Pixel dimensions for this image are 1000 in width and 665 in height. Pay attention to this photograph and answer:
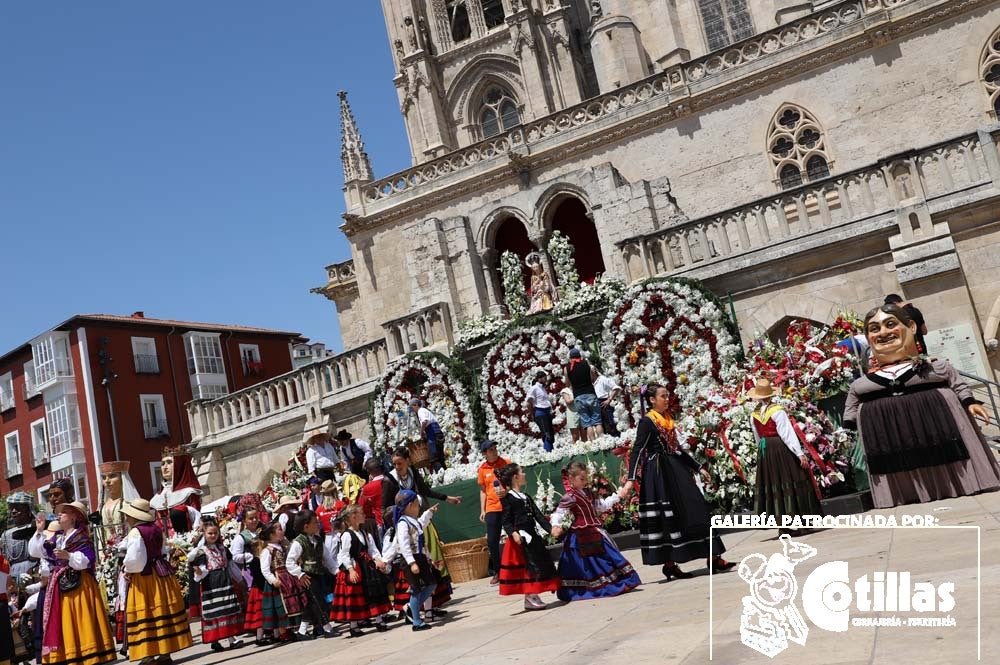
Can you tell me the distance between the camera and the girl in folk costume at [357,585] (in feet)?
31.1

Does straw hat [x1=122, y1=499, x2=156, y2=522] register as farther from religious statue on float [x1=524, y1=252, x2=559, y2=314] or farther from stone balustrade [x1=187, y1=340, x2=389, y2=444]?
stone balustrade [x1=187, y1=340, x2=389, y2=444]

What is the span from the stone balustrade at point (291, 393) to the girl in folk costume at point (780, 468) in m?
11.6

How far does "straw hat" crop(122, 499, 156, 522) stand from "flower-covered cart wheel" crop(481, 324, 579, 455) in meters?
8.10

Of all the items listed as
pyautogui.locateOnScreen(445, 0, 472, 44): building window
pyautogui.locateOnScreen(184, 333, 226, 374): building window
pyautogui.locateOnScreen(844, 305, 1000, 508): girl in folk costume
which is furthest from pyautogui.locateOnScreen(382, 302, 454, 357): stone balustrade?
pyautogui.locateOnScreen(184, 333, 226, 374): building window

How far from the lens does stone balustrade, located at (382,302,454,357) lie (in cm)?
1902

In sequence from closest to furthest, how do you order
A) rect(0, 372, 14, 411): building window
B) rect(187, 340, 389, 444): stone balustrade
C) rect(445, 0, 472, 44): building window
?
rect(187, 340, 389, 444): stone balustrade → rect(445, 0, 472, 44): building window → rect(0, 372, 14, 411): building window

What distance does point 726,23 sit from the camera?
3073 centimetres

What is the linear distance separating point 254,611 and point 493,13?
30521mm

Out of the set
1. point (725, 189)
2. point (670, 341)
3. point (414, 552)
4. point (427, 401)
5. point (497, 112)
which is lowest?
point (414, 552)

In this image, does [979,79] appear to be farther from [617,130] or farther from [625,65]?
[625,65]

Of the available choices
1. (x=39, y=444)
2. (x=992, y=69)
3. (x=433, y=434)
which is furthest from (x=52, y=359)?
(x=992, y=69)

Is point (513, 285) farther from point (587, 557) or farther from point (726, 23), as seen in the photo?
point (726, 23)

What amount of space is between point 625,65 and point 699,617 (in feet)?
83.1

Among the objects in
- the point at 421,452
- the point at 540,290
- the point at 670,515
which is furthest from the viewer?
the point at 540,290
